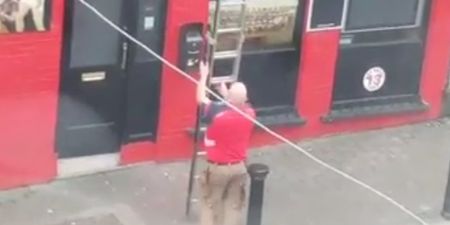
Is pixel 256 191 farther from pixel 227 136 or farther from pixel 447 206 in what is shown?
pixel 447 206

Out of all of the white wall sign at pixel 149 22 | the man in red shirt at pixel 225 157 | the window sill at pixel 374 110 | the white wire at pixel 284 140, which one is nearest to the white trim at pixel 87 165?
the white wire at pixel 284 140

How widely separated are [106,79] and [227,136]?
7.10 feet

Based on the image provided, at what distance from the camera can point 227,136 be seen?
9.98m

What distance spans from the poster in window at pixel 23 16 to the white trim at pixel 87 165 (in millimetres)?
1404

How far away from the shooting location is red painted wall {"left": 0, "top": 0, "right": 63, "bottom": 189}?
436 inches

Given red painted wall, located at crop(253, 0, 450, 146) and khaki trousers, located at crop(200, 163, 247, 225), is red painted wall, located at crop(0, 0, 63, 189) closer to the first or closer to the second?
khaki trousers, located at crop(200, 163, 247, 225)

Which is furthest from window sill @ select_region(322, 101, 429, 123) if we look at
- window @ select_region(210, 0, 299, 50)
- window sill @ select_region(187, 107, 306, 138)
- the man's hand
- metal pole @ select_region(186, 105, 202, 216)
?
the man's hand

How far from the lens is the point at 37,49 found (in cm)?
1113

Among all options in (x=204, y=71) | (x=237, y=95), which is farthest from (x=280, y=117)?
(x=237, y=95)

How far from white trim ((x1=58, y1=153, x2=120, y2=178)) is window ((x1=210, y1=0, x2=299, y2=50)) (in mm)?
1573

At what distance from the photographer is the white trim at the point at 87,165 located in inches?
462

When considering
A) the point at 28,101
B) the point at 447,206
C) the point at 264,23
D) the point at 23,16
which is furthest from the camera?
the point at 264,23

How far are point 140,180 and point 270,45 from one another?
2.05 meters

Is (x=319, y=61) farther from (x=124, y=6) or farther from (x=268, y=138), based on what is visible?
(x=124, y=6)
